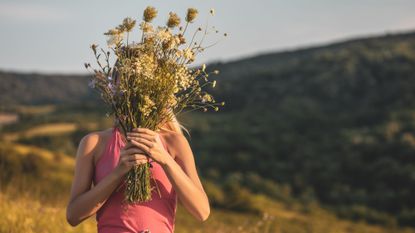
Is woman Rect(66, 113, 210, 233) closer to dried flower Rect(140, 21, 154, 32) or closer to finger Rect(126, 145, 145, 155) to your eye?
finger Rect(126, 145, 145, 155)

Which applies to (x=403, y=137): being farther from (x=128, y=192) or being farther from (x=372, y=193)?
(x=128, y=192)

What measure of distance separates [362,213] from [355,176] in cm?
2005

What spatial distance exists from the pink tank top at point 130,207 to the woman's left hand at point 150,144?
16 cm

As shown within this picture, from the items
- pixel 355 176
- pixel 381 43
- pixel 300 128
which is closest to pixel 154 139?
pixel 355 176

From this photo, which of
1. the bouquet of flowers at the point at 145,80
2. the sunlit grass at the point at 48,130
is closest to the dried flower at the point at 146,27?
the bouquet of flowers at the point at 145,80

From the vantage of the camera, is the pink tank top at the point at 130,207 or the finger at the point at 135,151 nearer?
the finger at the point at 135,151

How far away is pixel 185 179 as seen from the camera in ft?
9.73

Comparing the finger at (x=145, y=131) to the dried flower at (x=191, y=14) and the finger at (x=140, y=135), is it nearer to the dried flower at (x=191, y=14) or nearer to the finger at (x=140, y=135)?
the finger at (x=140, y=135)

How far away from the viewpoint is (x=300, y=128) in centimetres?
8612

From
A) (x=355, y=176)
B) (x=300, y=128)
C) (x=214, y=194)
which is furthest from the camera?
(x=300, y=128)

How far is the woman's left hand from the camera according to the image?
2885mm

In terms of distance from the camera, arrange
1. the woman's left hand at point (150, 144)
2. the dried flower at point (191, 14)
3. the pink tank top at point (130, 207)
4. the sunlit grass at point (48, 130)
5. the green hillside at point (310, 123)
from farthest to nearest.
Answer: the sunlit grass at point (48, 130) < the green hillside at point (310, 123) < the dried flower at point (191, 14) < the pink tank top at point (130, 207) < the woman's left hand at point (150, 144)

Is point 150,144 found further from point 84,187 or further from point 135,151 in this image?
point 84,187

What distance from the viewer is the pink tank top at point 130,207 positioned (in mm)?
3006
